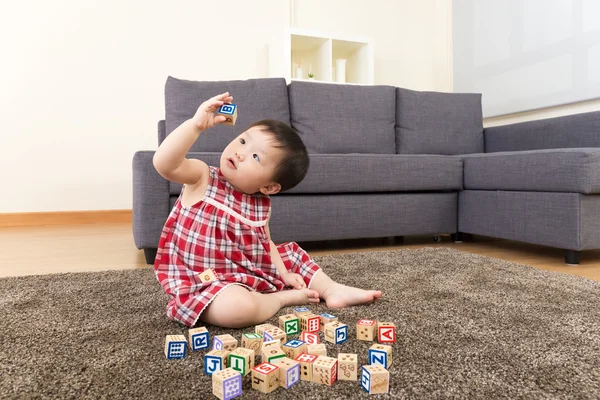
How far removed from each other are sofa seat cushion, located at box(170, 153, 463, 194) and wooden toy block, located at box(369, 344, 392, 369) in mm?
1295

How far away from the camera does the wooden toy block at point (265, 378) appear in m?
0.67

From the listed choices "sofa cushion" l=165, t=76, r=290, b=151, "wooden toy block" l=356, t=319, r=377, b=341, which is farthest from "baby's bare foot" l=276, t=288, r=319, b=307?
"sofa cushion" l=165, t=76, r=290, b=151

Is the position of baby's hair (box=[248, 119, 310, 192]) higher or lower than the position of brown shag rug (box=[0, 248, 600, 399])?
higher

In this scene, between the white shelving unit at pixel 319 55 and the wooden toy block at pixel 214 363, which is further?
the white shelving unit at pixel 319 55

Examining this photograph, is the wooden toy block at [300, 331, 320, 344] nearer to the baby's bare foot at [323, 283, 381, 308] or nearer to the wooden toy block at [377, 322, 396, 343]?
the wooden toy block at [377, 322, 396, 343]

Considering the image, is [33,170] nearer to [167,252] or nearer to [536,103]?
[167,252]

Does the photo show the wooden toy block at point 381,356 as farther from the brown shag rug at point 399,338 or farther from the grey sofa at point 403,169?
the grey sofa at point 403,169

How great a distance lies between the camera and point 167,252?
3.48ft

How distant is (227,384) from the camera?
2.09ft

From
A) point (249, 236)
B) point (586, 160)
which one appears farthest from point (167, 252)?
point (586, 160)

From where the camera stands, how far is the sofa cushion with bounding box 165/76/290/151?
2.30 metres

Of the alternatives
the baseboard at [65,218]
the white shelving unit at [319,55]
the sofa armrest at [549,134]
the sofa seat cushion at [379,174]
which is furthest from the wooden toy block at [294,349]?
the baseboard at [65,218]

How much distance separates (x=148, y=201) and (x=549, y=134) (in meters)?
2.27

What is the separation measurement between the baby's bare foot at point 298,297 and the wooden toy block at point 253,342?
0.96 feet
